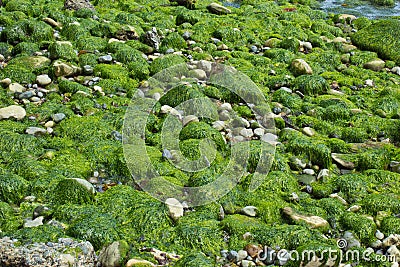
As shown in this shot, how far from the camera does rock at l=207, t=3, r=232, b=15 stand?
14.9m

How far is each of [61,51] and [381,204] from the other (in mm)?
7296

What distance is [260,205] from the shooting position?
714 cm

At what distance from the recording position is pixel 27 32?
38.4 feet

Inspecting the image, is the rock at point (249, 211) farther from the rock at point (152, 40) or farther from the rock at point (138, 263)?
the rock at point (152, 40)

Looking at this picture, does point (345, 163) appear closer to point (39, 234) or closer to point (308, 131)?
point (308, 131)

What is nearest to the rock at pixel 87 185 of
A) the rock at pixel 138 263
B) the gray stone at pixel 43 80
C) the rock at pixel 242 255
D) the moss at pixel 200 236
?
the moss at pixel 200 236

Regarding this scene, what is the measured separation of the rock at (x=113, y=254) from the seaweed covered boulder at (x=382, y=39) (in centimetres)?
943

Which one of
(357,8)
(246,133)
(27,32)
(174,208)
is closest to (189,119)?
(246,133)

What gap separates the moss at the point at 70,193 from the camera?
680cm

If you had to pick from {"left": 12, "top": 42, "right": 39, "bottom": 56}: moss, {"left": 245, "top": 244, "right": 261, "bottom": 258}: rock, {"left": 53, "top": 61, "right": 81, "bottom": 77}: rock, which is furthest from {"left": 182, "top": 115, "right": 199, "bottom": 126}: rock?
{"left": 12, "top": 42, "right": 39, "bottom": 56}: moss

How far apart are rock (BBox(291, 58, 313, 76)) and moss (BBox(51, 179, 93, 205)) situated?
6250 mm

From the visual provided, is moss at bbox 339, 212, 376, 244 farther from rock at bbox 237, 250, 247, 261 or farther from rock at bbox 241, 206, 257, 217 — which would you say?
rock at bbox 237, 250, 247, 261

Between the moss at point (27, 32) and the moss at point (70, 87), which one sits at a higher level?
the moss at point (27, 32)

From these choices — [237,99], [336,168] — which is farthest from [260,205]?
[237,99]
